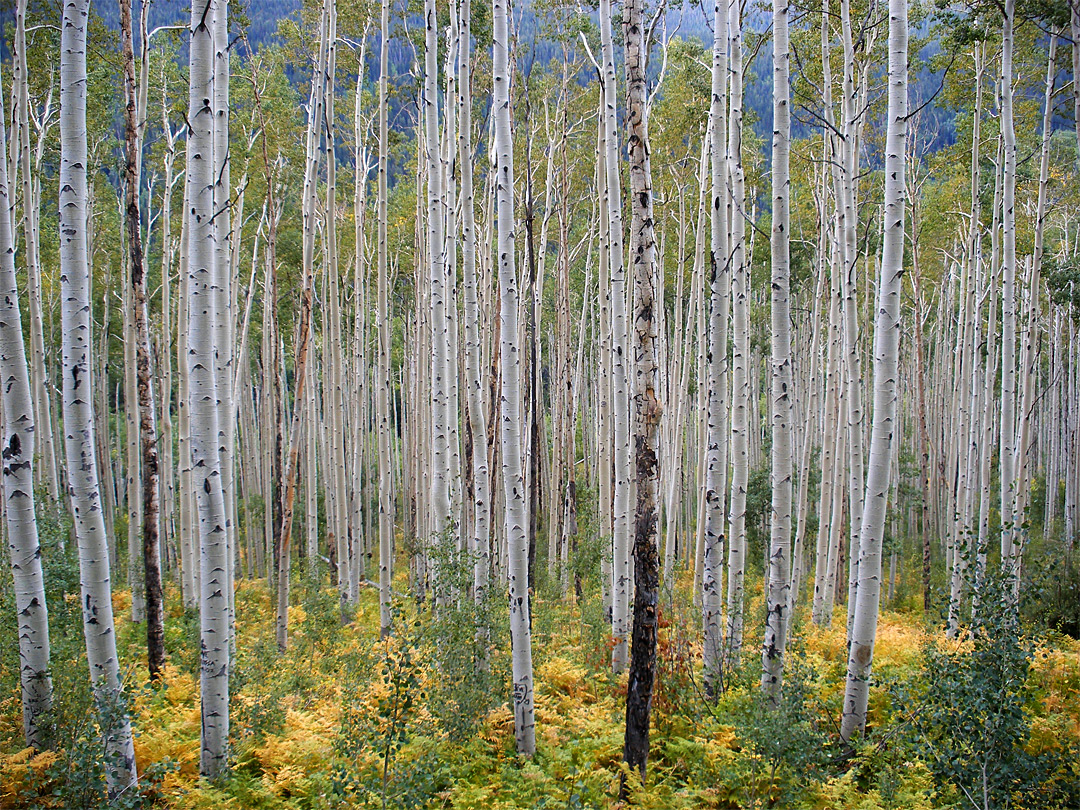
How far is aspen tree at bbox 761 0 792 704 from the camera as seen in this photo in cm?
469

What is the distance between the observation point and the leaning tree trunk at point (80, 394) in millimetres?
3361

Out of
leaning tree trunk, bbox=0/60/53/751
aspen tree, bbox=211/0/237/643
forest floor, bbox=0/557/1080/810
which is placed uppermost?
aspen tree, bbox=211/0/237/643

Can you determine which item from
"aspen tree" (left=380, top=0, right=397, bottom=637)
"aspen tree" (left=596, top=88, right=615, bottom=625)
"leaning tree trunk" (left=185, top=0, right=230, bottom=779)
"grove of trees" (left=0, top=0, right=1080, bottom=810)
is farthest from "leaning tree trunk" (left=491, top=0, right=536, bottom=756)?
"aspen tree" (left=596, top=88, right=615, bottom=625)

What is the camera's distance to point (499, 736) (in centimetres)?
500

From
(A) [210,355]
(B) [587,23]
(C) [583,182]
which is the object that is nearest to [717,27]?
(A) [210,355]

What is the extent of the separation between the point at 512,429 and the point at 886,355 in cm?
265

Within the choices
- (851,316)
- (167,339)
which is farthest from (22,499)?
(851,316)

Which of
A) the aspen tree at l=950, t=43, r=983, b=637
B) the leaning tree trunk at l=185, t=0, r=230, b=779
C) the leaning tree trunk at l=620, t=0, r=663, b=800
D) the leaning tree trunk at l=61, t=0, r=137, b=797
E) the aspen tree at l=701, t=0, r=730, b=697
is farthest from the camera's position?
the aspen tree at l=950, t=43, r=983, b=637

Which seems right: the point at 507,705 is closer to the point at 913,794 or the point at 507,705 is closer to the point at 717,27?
the point at 913,794

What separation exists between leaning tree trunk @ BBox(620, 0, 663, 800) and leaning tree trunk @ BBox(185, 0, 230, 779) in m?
2.51

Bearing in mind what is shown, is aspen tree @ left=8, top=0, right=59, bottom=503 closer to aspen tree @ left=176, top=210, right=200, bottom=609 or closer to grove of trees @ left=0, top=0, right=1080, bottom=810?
grove of trees @ left=0, top=0, right=1080, bottom=810

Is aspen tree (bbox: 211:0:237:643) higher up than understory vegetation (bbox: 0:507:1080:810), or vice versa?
aspen tree (bbox: 211:0:237:643)

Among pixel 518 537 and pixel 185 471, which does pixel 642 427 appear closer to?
pixel 518 537

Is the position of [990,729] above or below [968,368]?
below
